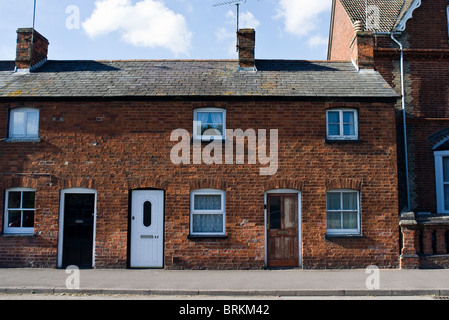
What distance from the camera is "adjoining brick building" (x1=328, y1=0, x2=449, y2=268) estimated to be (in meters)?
14.3

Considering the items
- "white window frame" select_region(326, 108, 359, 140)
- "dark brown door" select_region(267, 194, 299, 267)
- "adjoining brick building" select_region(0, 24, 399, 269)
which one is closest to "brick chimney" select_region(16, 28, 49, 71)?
"adjoining brick building" select_region(0, 24, 399, 269)

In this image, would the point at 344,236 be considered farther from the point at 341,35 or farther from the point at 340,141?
the point at 341,35

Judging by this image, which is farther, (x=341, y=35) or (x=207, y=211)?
(x=341, y=35)

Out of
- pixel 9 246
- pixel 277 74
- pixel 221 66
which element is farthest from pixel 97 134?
pixel 277 74

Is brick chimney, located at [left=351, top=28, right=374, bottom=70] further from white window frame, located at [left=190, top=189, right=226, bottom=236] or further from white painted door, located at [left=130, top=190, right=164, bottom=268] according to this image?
white painted door, located at [left=130, top=190, right=164, bottom=268]

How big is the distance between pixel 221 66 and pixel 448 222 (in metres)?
8.99

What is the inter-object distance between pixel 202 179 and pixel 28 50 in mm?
8091

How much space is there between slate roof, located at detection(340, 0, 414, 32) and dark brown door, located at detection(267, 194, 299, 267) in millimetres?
9447

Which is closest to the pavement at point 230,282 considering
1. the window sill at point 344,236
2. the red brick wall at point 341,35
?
the window sill at point 344,236

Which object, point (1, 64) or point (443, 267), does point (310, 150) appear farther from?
point (1, 64)

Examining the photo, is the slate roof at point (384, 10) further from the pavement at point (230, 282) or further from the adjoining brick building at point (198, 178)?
the pavement at point (230, 282)

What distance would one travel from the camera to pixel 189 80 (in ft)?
41.8

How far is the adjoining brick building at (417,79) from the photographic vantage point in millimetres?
14273
